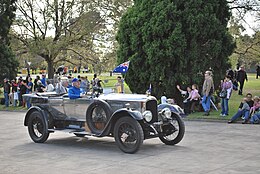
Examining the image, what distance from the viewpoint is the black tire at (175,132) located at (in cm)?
1289

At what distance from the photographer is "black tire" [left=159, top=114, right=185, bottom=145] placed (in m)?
12.9

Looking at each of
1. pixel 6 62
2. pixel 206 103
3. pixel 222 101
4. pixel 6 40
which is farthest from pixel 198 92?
pixel 6 40

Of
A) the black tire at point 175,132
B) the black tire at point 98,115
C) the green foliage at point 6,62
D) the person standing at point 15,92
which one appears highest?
the green foliage at point 6,62

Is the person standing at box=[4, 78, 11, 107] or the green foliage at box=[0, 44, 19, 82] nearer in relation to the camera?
the person standing at box=[4, 78, 11, 107]

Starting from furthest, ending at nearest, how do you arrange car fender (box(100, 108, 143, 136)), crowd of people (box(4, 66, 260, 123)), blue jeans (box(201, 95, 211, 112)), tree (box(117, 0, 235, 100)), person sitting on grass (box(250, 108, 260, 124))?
tree (box(117, 0, 235, 100)) < blue jeans (box(201, 95, 211, 112)) < person sitting on grass (box(250, 108, 260, 124)) < crowd of people (box(4, 66, 260, 123)) < car fender (box(100, 108, 143, 136))

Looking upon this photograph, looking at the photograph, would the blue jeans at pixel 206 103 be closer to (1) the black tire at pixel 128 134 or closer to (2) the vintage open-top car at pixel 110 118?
(2) the vintage open-top car at pixel 110 118

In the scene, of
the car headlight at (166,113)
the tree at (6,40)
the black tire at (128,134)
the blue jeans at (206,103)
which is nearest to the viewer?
the black tire at (128,134)

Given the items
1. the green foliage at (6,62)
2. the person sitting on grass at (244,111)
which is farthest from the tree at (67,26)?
the person sitting on grass at (244,111)

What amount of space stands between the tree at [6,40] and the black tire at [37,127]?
1888 centimetres

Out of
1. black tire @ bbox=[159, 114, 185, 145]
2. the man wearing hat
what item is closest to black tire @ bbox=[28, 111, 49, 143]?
the man wearing hat

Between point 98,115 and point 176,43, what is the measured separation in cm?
938

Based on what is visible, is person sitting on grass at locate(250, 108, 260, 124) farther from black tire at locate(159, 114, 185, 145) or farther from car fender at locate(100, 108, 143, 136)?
car fender at locate(100, 108, 143, 136)

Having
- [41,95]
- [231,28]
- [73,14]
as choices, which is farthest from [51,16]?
[41,95]

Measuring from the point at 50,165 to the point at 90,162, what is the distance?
89 cm
